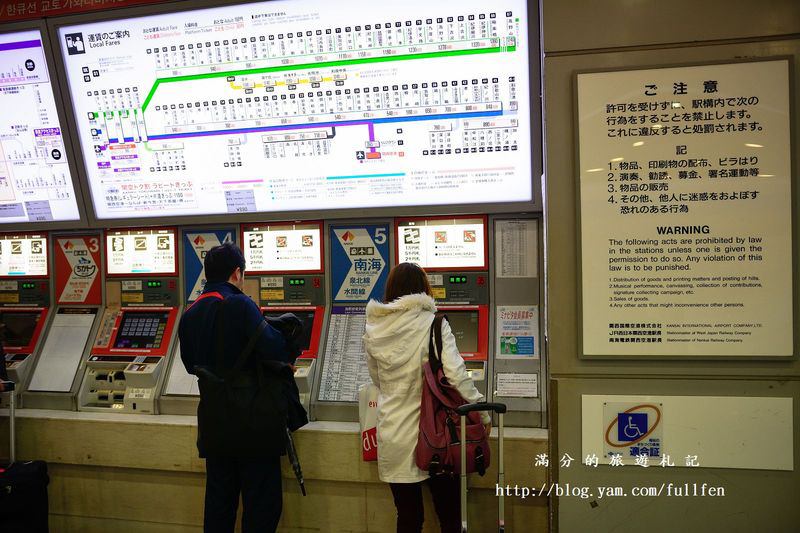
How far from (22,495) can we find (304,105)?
2.71 metres

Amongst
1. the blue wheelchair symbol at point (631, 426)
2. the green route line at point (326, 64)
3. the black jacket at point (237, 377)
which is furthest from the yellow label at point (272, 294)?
the blue wheelchair symbol at point (631, 426)

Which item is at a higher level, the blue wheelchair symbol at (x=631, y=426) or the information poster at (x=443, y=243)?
the information poster at (x=443, y=243)

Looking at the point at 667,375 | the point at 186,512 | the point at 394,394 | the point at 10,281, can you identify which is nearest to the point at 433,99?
the point at 394,394

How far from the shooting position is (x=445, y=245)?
3.78 meters

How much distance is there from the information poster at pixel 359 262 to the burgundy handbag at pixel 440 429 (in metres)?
1.09

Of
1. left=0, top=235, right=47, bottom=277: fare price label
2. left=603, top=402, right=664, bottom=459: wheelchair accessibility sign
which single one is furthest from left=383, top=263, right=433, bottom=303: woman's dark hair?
left=0, top=235, right=47, bottom=277: fare price label

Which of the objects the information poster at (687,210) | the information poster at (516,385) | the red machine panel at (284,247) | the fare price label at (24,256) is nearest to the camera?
the information poster at (687,210)

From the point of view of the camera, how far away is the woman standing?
111 inches

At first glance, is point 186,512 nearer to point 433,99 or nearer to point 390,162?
point 390,162

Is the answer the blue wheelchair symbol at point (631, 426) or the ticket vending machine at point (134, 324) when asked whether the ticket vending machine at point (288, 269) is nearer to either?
the ticket vending machine at point (134, 324)

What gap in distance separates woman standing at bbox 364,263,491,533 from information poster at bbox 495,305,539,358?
0.69m

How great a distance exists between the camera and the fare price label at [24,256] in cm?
448

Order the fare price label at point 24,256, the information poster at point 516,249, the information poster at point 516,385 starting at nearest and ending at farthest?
the information poster at point 516,385, the information poster at point 516,249, the fare price label at point 24,256

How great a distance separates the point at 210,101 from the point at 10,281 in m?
2.06
